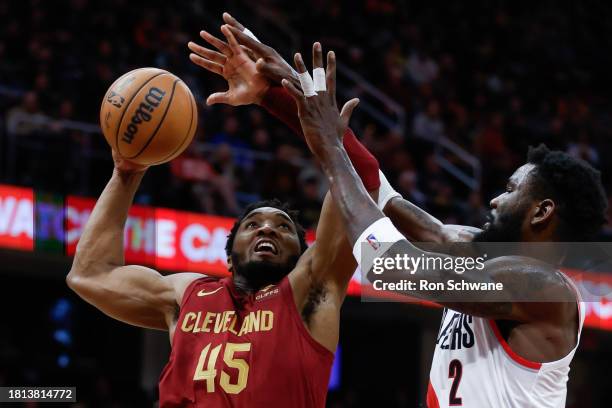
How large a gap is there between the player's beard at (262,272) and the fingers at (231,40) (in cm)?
90

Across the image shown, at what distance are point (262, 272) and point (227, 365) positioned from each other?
47 cm

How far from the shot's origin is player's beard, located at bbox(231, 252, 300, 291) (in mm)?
4301

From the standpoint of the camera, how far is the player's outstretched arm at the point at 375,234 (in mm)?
3330

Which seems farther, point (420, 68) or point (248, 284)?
point (420, 68)

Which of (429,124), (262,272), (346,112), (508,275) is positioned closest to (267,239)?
(262,272)

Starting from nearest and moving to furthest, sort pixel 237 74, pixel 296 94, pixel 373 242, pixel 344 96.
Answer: pixel 373 242
pixel 296 94
pixel 237 74
pixel 344 96

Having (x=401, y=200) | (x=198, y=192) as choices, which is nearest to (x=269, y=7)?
(x=198, y=192)

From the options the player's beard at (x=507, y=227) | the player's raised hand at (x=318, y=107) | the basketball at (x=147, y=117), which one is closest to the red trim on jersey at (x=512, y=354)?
the player's beard at (x=507, y=227)

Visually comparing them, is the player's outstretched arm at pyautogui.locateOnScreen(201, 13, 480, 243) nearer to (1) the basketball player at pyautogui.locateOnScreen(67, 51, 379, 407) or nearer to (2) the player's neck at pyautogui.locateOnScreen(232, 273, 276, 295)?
(1) the basketball player at pyautogui.locateOnScreen(67, 51, 379, 407)

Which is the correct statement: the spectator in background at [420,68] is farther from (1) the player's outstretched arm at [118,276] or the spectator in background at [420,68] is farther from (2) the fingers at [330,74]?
(2) the fingers at [330,74]

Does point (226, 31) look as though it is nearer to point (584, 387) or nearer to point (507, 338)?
point (507, 338)

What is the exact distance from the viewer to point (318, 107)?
11.5ft

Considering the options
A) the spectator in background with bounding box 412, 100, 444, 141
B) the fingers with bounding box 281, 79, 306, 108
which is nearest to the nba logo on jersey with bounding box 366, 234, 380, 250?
the fingers with bounding box 281, 79, 306, 108

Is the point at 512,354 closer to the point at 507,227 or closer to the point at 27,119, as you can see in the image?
the point at 507,227
